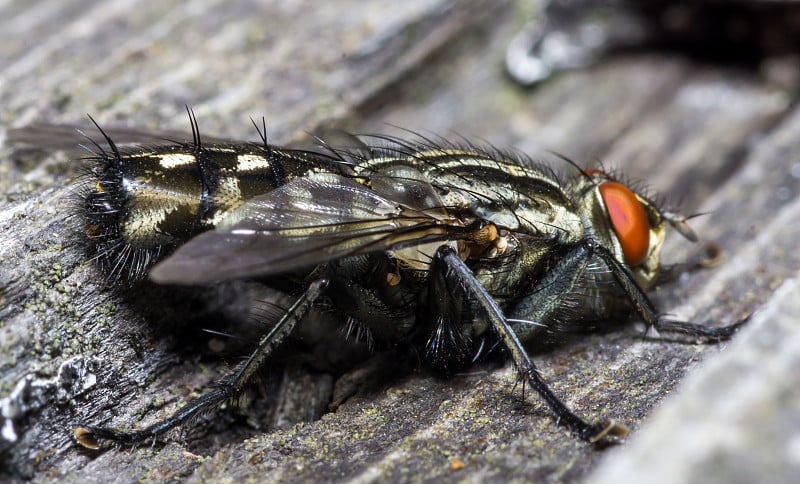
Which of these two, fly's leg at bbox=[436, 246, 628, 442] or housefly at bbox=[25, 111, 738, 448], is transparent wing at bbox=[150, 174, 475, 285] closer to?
housefly at bbox=[25, 111, 738, 448]

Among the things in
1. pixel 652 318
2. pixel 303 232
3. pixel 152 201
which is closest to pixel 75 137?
pixel 152 201

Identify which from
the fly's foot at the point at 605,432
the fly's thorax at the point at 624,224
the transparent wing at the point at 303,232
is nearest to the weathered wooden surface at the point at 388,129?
the fly's foot at the point at 605,432

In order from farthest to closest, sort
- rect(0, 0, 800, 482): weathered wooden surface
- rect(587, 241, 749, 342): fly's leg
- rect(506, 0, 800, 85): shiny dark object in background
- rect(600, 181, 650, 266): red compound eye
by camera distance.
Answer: rect(506, 0, 800, 85): shiny dark object in background < rect(600, 181, 650, 266): red compound eye < rect(587, 241, 749, 342): fly's leg < rect(0, 0, 800, 482): weathered wooden surface

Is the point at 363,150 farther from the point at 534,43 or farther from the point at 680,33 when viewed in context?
the point at 680,33

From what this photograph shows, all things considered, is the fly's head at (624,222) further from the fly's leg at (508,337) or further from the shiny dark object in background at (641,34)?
the shiny dark object in background at (641,34)

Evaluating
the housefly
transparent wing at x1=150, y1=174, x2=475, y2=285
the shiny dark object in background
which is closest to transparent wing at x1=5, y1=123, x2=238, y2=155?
the housefly

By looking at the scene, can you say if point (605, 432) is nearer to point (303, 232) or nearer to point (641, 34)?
point (303, 232)

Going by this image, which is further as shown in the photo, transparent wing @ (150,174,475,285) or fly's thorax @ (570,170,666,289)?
fly's thorax @ (570,170,666,289)
